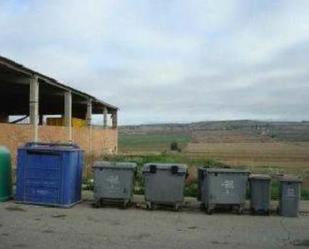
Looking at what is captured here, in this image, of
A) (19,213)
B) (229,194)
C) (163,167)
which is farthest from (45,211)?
(229,194)

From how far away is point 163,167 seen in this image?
13.7 meters

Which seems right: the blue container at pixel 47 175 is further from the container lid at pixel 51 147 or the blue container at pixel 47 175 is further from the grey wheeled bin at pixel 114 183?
the grey wheeled bin at pixel 114 183

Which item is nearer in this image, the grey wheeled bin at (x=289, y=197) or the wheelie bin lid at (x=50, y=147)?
the grey wheeled bin at (x=289, y=197)

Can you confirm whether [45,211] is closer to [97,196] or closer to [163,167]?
[97,196]

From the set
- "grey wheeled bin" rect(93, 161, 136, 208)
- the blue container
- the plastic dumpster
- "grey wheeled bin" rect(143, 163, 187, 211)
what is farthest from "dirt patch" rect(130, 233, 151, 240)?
the plastic dumpster

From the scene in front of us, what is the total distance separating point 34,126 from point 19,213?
12.6 meters

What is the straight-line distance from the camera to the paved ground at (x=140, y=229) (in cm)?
952

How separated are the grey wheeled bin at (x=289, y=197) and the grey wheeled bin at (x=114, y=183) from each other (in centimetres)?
313

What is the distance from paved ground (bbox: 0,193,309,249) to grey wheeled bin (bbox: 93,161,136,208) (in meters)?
0.31

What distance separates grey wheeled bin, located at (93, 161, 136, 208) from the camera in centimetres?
1373

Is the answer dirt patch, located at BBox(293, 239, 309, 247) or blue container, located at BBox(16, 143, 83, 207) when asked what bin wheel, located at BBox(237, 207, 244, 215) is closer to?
dirt patch, located at BBox(293, 239, 309, 247)

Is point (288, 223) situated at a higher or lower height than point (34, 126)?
lower

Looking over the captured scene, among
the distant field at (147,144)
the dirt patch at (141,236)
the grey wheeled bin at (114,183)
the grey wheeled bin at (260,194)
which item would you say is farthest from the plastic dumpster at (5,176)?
the distant field at (147,144)

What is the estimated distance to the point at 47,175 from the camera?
13727 mm
